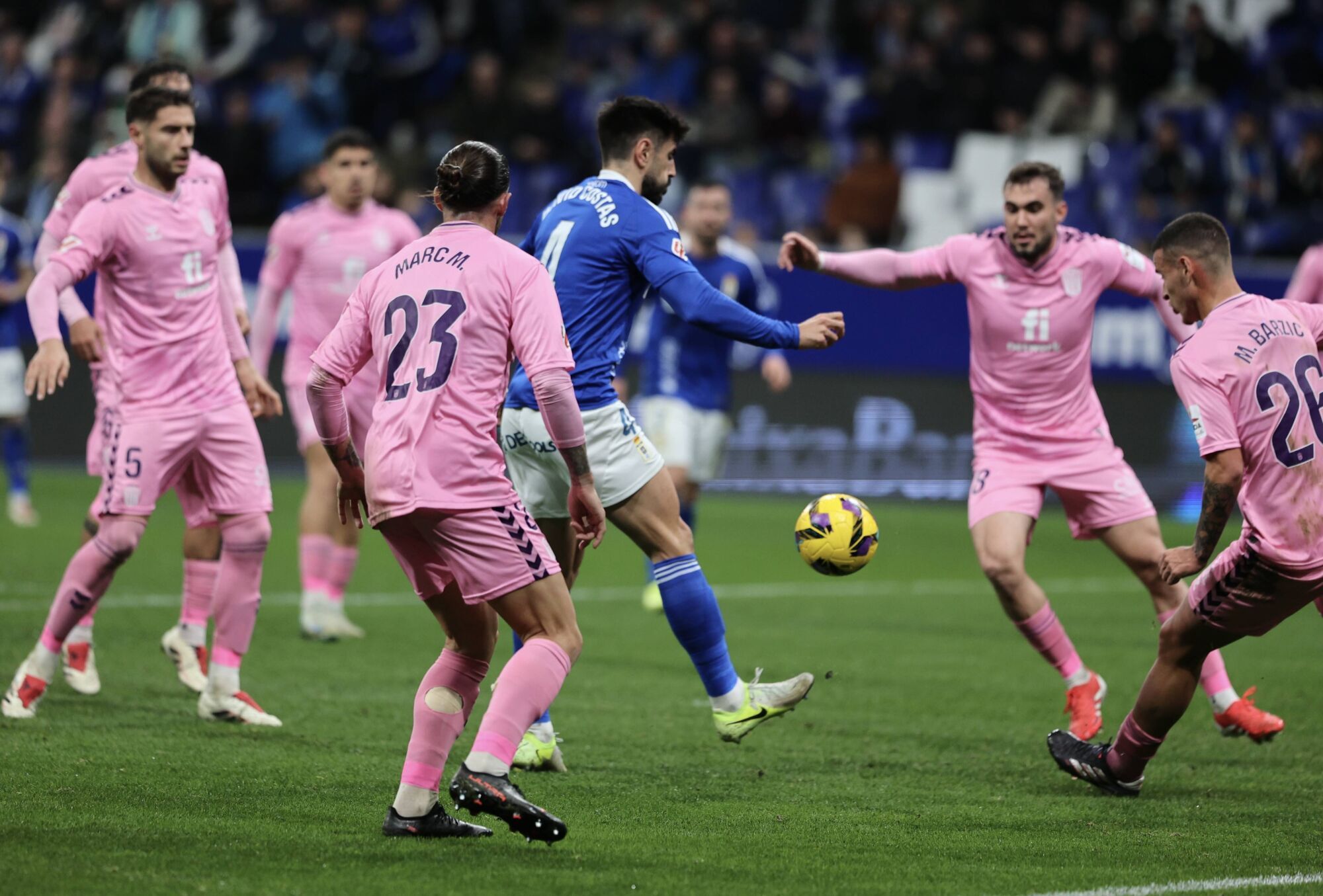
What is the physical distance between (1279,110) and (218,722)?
1545 centimetres

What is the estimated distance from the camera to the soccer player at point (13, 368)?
1474 centimetres

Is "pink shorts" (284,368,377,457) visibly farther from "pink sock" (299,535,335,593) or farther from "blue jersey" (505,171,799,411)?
"blue jersey" (505,171,799,411)

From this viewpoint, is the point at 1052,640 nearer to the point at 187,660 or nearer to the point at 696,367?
the point at 187,660

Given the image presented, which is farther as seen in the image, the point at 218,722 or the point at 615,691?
the point at 615,691

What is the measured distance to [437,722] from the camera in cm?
548

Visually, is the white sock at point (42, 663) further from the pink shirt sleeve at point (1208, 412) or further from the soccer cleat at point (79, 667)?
the pink shirt sleeve at point (1208, 412)

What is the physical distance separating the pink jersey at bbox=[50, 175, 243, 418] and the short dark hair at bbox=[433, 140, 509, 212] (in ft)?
8.32

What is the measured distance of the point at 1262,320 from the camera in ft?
19.6

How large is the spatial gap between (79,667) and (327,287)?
131 inches

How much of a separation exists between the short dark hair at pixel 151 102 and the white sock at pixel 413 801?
345cm

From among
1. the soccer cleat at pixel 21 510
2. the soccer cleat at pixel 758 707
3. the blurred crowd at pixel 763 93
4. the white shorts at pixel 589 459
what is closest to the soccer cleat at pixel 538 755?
the soccer cleat at pixel 758 707

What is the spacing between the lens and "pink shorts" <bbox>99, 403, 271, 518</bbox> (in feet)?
24.5

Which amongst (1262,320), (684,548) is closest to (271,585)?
(684,548)

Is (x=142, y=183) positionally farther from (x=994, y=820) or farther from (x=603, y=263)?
(x=994, y=820)
